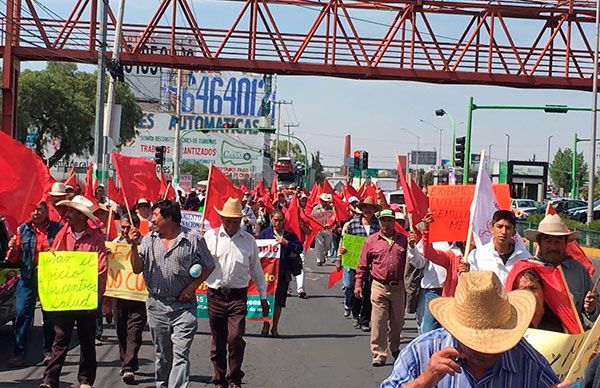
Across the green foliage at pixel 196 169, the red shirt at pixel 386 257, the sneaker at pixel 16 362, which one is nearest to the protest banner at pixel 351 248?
the red shirt at pixel 386 257

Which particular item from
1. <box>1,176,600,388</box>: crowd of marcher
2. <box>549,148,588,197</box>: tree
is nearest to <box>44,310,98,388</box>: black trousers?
<box>1,176,600,388</box>: crowd of marcher

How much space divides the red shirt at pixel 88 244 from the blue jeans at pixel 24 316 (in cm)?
160

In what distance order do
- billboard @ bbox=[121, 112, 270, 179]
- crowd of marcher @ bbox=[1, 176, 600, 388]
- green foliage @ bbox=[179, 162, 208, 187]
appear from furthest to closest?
green foliage @ bbox=[179, 162, 208, 187] → billboard @ bbox=[121, 112, 270, 179] → crowd of marcher @ bbox=[1, 176, 600, 388]

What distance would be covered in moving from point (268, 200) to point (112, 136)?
4.26 meters

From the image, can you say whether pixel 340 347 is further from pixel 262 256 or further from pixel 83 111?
pixel 83 111

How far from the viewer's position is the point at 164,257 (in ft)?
25.7

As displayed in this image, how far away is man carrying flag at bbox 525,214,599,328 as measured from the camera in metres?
6.95

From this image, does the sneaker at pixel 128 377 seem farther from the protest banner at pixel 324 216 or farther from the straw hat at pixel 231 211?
the protest banner at pixel 324 216

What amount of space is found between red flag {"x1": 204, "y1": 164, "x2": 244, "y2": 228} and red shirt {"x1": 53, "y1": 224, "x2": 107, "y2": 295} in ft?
8.87

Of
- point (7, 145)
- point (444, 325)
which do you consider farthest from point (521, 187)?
point (444, 325)

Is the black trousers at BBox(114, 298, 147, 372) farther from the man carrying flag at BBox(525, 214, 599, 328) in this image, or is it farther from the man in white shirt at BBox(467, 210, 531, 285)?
the man carrying flag at BBox(525, 214, 599, 328)

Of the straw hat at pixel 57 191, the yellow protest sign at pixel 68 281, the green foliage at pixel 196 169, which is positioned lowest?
the yellow protest sign at pixel 68 281

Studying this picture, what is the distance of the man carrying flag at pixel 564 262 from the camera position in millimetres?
6953

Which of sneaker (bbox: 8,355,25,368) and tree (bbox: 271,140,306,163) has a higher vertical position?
tree (bbox: 271,140,306,163)
